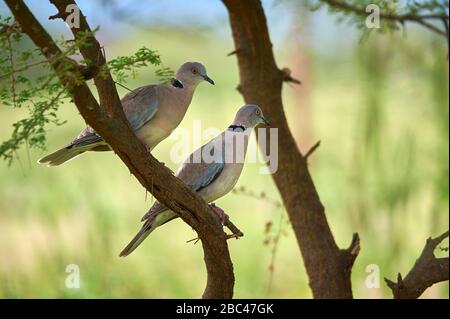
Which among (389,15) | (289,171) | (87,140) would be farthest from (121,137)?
(389,15)

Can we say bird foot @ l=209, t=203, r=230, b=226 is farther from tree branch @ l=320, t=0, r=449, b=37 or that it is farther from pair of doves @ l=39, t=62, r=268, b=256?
tree branch @ l=320, t=0, r=449, b=37

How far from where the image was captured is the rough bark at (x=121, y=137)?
2500 mm

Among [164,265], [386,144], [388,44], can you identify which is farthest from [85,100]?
[164,265]

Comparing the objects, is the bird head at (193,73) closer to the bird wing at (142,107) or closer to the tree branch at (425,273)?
the bird wing at (142,107)

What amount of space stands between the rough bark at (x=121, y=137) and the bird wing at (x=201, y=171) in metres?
0.22

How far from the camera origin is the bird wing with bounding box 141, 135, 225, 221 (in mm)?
3176

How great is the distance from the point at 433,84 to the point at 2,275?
10.6 ft

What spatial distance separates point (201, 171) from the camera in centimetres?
322

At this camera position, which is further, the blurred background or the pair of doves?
the blurred background

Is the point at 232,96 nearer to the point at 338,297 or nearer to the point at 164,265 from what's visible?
the point at 164,265

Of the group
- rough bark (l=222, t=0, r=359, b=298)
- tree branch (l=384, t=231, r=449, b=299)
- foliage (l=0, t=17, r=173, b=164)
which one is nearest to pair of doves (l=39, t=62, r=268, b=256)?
foliage (l=0, t=17, r=173, b=164)

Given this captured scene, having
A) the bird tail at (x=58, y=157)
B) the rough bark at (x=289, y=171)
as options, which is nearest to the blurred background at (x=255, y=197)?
the rough bark at (x=289, y=171)

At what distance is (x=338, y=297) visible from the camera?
4.05m
